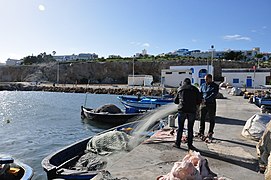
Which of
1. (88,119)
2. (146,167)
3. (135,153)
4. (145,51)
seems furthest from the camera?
(145,51)

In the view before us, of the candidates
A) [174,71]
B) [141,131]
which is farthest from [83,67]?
[141,131]

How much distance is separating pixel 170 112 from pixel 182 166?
832 cm

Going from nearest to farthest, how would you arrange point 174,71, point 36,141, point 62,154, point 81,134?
point 62,154 → point 36,141 → point 81,134 → point 174,71

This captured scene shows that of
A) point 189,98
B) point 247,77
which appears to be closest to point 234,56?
point 247,77

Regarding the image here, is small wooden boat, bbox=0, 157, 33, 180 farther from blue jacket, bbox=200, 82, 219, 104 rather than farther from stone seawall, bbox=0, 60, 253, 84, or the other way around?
stone seawall, bbox=0, 60, 253, 84

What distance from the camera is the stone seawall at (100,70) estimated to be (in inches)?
3071

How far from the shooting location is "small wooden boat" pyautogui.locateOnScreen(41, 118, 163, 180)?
519 cm

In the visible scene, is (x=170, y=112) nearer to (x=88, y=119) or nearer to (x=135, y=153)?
(x=135, y=153)

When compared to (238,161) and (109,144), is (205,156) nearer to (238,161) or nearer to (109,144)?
(238,161)

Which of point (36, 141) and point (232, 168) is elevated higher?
point (232, 168)

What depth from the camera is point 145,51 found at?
11912cm

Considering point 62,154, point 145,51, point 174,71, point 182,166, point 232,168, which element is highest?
point 145,51

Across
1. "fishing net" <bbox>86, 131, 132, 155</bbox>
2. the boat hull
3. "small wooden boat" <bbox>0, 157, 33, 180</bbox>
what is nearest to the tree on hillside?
"fishing net" <bbox>86, 131, 132, 155</bbox>

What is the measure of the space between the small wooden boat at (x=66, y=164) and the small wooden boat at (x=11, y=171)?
444mm
